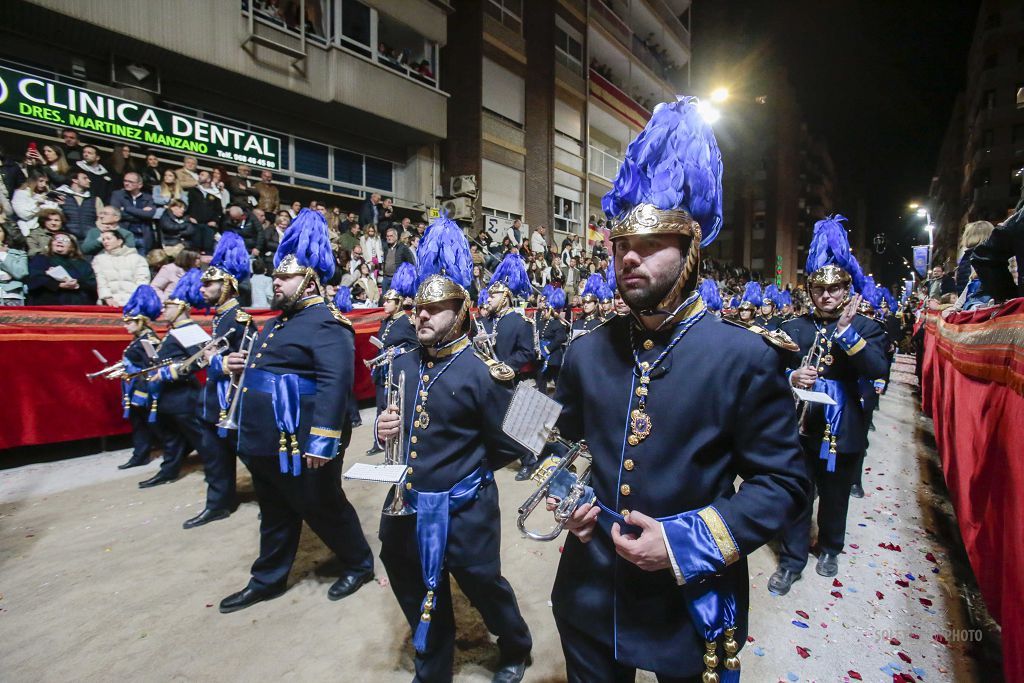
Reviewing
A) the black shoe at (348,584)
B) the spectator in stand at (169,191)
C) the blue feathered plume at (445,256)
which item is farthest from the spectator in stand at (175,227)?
the blue feathered plume at (445,256)

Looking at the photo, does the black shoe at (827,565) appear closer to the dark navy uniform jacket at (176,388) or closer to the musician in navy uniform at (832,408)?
the musician in navy uniform at (832,408)

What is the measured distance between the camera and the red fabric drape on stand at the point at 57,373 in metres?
5.56

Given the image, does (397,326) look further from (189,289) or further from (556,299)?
(556,299)

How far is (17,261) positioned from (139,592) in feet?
20.0

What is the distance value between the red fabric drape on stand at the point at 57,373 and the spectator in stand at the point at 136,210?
2.80 m

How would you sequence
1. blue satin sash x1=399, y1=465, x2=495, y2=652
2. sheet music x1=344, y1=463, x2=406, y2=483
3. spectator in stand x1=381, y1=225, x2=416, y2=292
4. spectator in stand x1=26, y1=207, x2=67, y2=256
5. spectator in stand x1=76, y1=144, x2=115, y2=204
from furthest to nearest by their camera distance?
1. spectator in stand x1=381, y1=225, x2=416, y2=292
2. spectator in stand x1=76, y1=144, x2=115, y2=204
3. spectator in stand x1=26, y1=207, x2=67, y2=256
4. blue satin sash x1=399, y1=465, x2=495, y2=652
5. sheet music x1=344, y1=463, x2=406, y2=483

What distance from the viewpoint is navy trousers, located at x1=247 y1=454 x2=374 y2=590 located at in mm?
3180

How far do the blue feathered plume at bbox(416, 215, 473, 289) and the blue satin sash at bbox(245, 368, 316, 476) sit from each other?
1.23 meters

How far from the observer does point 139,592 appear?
340cm

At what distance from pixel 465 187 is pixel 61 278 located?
12.2 m

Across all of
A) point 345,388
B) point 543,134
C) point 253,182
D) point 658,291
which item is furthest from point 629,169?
point 543,134

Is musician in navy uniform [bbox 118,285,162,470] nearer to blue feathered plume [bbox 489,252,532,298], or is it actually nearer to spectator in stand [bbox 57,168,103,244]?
spectator in stand [bbox 57,168,103,244]

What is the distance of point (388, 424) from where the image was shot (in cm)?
241


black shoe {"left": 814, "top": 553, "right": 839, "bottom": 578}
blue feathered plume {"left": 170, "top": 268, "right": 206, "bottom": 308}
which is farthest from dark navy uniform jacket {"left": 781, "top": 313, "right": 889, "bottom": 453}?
blue feathered plume {"left": 170, "top": 268, "right": 206, "bottom": 308}
